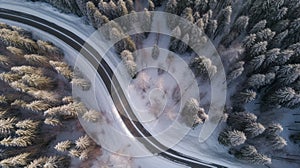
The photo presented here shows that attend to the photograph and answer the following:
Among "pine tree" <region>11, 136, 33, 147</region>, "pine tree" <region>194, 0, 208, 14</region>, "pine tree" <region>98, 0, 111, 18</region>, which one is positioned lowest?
"pine tree" <region>11, 136, 33, 147</region>

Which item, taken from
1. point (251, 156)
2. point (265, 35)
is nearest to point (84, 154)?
point (251, 156)

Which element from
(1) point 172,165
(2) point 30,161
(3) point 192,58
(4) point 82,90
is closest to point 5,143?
(2) point 30,161

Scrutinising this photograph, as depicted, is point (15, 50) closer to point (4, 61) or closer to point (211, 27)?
point (4, 61)

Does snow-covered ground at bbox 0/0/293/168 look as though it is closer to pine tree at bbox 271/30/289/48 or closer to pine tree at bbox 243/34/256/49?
pine tree at bbox 243/34/256/49

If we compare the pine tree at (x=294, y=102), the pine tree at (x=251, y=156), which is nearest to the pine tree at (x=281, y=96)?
the pine tree at (x=294, y=102)

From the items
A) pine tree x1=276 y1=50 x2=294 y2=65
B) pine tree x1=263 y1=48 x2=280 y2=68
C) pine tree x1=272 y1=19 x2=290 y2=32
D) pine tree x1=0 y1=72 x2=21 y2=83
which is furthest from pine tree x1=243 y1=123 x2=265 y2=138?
pine tree x1=0 y1=72 x2=21 y2=83

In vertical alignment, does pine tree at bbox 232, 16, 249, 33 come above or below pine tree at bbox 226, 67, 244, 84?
above
